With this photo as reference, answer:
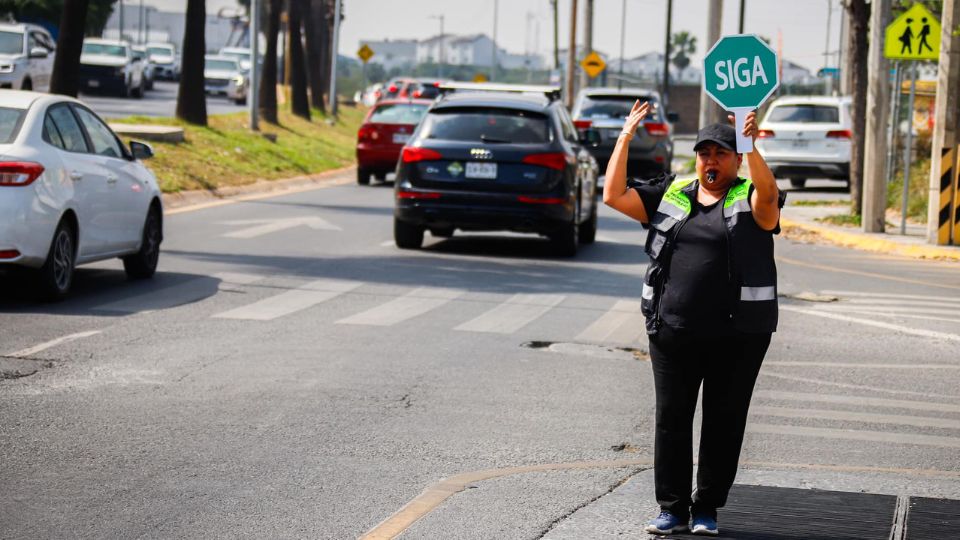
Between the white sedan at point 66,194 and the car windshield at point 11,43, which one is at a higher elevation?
the car windshield at point 11,43

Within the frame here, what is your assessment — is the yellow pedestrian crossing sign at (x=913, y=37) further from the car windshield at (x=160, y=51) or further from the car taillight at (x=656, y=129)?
the car windshield at (x=160, y=51)

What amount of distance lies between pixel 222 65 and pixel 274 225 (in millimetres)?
44396

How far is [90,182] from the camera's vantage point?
1264 cm

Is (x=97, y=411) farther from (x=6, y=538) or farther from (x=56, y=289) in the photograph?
(x=56, y=289)

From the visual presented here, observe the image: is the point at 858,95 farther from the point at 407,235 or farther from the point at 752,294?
the point at 752,294

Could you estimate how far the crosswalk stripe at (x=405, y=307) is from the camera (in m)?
11.7

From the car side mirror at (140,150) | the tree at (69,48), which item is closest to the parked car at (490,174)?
the car side mirror at (140,150)

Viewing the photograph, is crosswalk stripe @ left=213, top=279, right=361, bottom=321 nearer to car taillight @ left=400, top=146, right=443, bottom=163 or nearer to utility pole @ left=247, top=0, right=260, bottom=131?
car taillight @ left=400, top=146, right=443, bottom=163

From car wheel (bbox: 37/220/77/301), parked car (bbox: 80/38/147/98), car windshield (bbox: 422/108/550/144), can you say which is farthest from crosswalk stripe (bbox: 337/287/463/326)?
parked car (bbox: 80/38/147/98)

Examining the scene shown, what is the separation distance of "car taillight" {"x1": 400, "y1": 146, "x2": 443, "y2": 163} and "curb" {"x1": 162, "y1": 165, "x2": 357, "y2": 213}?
5687 mm

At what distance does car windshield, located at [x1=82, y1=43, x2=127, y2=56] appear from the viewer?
173 feet

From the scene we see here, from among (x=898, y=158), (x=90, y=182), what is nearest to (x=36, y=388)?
(x=90, y=182)

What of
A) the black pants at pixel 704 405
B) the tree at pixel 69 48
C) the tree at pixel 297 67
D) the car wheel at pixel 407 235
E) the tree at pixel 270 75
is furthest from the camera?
the tree at pixel 297 67

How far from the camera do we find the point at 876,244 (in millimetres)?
19750
